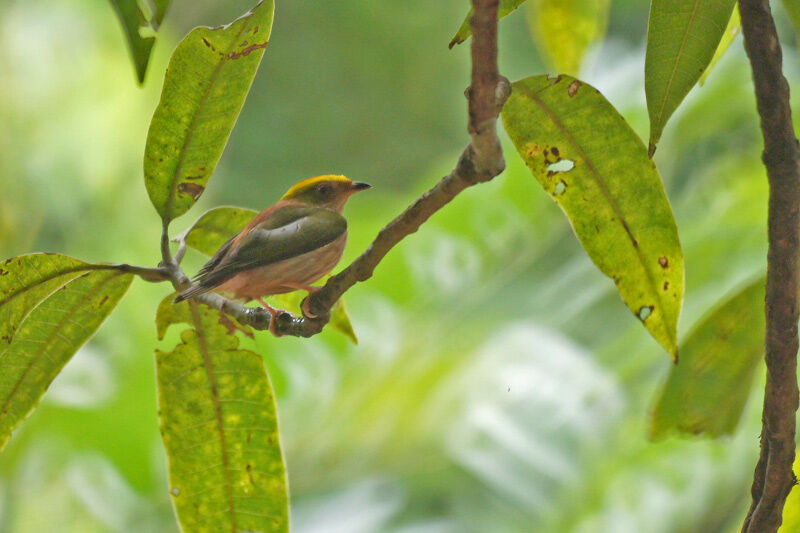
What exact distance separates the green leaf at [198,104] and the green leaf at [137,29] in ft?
0.10

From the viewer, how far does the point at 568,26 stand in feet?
3.86

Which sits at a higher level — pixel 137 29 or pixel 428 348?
pixel 428 348

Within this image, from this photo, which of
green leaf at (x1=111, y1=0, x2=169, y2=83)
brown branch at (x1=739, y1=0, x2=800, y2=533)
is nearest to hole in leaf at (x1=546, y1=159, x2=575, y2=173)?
brown branch at (x1=739, y1=0, x2=800, y2=533)

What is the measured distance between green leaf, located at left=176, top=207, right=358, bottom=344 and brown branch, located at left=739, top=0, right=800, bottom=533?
1.64ft

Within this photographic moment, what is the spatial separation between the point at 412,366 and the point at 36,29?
291 cm

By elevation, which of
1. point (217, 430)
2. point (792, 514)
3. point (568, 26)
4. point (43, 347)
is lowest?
point (792, 514)

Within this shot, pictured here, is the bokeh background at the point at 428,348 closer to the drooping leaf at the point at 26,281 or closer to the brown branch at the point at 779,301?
the brown branch at the point at 779,301

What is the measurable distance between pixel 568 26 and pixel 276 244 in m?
0.55

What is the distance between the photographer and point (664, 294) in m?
0.86

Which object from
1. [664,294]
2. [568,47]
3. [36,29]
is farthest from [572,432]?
[36,29]

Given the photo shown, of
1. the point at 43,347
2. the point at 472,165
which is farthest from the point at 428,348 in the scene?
the point at 472,165

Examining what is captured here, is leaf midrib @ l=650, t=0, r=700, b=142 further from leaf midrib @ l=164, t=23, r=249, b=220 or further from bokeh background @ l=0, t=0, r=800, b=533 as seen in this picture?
bokeh background @ l=0, t=0, r=800, b=533

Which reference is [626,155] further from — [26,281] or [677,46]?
[26,281]

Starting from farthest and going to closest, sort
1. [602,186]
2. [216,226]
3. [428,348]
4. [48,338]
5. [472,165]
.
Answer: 1. [428,348]
2. [216,226]
3. [48,338]
4. [602,186]
5. [472,165]
